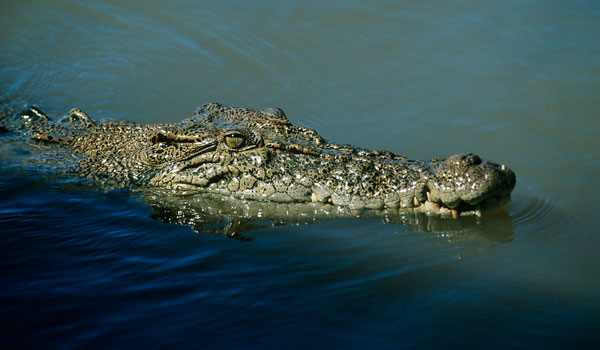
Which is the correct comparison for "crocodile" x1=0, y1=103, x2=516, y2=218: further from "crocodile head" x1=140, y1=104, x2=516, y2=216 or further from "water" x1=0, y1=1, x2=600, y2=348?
"water" x1=0, y1=1, x2=600, y2=348

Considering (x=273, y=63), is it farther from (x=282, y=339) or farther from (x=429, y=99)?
(x=282, y=339)

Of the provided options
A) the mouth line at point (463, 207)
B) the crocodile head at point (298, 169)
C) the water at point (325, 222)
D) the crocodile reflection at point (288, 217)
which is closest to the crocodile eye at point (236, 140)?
the crocodile head at point (298, 169)

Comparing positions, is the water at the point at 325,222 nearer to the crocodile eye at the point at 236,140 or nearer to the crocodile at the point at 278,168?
Result: the crocodile at the point at 278,168

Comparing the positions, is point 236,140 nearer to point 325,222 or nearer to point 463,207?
point 325,222

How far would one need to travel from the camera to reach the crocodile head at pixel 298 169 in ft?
15.6

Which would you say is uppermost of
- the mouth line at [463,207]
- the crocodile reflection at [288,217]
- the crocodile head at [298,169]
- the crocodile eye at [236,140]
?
the crocodile eye at [236,140]

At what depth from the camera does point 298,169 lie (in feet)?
17.5

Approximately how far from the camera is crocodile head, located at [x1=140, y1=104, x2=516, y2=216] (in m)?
4.75

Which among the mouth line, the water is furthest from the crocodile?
the water

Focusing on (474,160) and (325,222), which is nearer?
(474,160)

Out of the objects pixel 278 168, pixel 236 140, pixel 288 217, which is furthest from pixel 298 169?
pixel 236 140

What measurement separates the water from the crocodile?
27 centimetres

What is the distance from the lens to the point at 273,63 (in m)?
9.46

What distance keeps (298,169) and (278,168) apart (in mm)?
206
